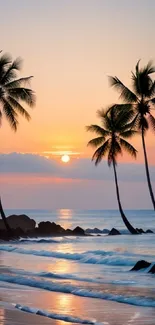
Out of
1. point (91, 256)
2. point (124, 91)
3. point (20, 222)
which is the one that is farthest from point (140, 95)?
point (20, 222)

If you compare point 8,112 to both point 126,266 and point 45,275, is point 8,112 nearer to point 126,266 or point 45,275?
point 126,266

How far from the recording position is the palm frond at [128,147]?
5212 centimetres

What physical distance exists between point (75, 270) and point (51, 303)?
9464mm

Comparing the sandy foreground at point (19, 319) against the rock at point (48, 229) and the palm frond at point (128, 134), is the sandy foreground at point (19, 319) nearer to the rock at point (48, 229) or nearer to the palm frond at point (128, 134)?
the palm frond at point (128, 134)

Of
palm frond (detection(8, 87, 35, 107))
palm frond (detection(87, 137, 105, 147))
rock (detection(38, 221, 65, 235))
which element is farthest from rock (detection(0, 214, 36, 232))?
palm frond (detection(8, 87, 35, 107))

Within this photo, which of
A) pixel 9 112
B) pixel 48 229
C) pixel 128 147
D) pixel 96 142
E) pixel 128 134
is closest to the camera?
pixel 9 112

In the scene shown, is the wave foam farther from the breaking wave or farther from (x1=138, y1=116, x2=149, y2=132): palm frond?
(x1=138, y1=116, x2=149, y2=132): palm frond

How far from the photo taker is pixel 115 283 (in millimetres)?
20594

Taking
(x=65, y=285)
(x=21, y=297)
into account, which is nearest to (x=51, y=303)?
(x=21, y=297)

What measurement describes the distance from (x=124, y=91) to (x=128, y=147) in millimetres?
8796

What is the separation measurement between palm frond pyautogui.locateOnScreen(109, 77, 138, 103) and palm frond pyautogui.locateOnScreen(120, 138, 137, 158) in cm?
799

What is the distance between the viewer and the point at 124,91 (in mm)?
44625

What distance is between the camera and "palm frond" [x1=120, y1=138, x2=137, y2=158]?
171 feet

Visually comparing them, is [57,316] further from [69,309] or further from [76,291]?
[76,291]
